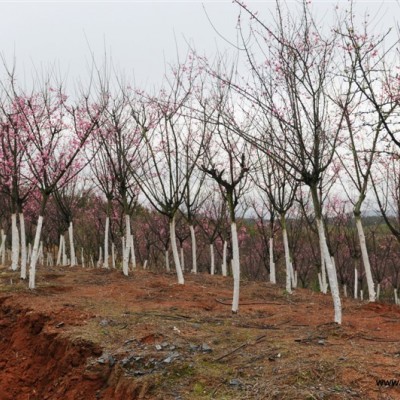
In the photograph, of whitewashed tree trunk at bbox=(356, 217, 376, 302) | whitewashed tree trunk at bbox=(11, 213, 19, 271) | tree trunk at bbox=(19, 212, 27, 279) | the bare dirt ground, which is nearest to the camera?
the bare dirt ground

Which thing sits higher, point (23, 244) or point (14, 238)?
point (14, 238)

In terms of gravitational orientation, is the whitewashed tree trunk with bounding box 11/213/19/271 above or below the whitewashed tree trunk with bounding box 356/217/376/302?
above

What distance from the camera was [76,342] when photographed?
6.43 m

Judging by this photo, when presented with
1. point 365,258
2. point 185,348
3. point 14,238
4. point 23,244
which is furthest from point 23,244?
point 365,258

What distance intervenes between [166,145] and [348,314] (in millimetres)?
6861

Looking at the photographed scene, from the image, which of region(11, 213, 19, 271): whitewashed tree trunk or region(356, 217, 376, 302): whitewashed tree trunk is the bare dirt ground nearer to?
region(356, 217, 376, 302): whitewashed tree trunk

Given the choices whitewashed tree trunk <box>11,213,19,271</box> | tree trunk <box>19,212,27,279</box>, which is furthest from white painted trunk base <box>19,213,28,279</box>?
whitewashed tree trunk <box>11,213,19,271</box>

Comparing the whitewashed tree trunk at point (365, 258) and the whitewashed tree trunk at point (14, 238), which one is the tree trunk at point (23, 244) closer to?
the whitewashed tree trunk at point (14, 238)

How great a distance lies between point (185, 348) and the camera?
5.76 meters

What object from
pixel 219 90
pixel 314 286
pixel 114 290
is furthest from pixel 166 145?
pixel 314 286

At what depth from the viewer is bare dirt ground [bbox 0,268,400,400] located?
178 inches

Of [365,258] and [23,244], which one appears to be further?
[23,244]

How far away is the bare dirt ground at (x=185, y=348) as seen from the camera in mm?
4531

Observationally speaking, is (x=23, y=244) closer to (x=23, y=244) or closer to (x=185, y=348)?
(x=23, y=244)
